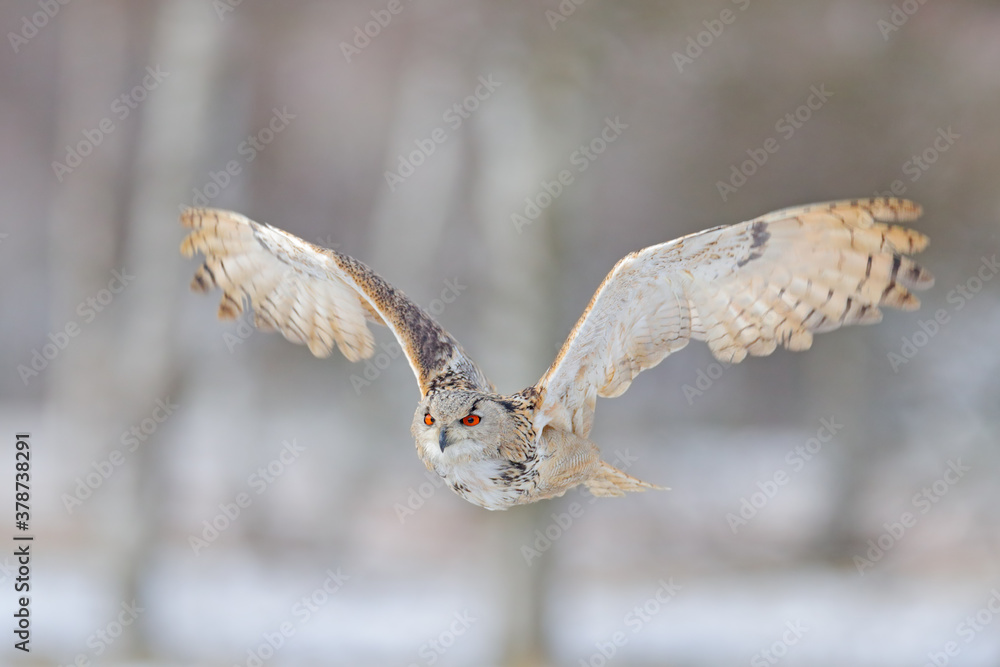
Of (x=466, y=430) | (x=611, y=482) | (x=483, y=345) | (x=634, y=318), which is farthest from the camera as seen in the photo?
(x=483, y=345)

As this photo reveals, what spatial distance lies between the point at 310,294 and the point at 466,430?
73 cm

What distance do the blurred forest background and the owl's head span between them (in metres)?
2.32

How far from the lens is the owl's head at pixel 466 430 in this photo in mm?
1537

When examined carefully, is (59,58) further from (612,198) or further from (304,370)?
(612,198)

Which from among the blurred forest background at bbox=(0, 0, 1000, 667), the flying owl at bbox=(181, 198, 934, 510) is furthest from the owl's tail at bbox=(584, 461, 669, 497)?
the blurred forest background at bbox=(0, 0, 1000, 667)

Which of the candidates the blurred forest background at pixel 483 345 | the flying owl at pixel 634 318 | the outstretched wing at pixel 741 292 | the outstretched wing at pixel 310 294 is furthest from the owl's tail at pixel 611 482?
the blurred forest background at pixel 483 345

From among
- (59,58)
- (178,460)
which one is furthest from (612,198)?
(59,58)

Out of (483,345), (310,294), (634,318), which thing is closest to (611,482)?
(634,318)

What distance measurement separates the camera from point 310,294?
213cm

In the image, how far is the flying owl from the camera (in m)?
1.53

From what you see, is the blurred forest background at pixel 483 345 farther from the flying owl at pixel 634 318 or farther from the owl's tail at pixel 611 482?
the flying owl at pixel 634 318

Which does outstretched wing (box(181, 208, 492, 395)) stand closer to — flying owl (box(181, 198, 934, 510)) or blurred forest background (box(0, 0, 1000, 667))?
flying owl (box(181, 198, 934, 510))

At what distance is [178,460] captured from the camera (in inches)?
213

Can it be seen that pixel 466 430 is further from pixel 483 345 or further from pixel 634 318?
pixel 483 345
